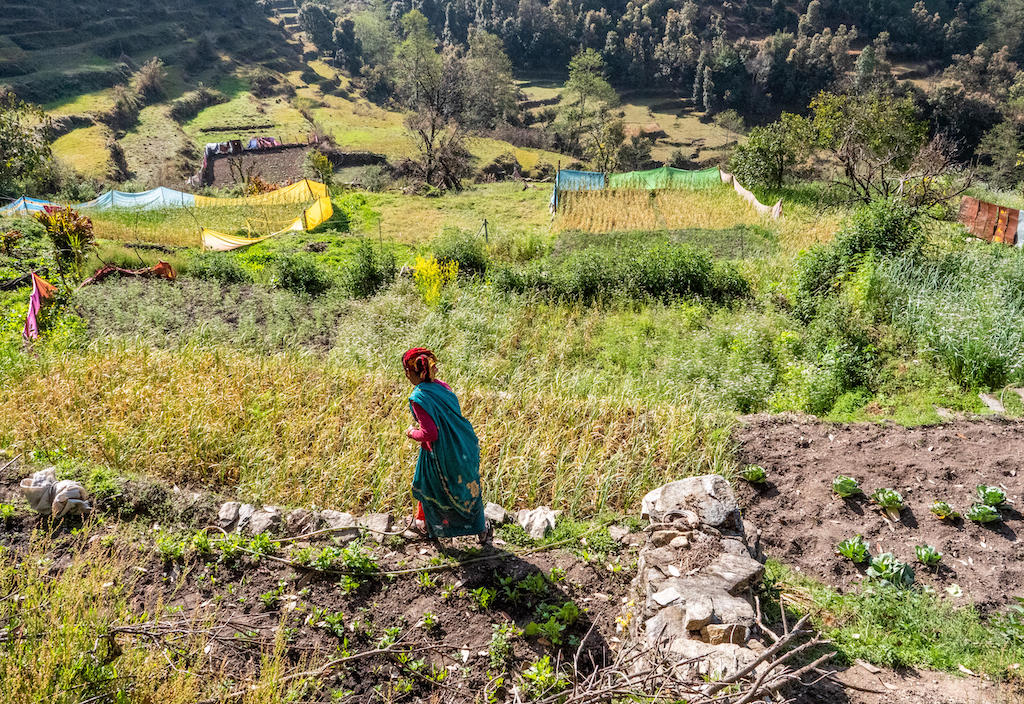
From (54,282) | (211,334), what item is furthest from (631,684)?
(54,282)

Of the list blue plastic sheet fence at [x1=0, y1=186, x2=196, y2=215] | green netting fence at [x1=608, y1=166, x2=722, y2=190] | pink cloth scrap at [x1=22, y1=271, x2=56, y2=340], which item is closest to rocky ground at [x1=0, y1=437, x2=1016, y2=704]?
pink cloth scrap at [x1=22, y1=271, x2=56, y2=340]

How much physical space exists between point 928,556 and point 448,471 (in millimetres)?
3486

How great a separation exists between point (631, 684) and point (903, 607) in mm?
2147

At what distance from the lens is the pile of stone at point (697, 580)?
9.83 ft

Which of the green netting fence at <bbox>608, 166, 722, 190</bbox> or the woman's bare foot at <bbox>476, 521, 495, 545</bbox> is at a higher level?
the green netting fence at <bbox>608, 166, 722, 190</bbox>

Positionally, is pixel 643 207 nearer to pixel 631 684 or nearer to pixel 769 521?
pixel 769 521

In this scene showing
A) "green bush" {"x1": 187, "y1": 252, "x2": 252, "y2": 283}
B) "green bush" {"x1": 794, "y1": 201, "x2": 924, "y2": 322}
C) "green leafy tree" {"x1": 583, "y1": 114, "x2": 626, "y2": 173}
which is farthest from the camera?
"green leafy tree" {"x1": 583, "y1": 114, "x2": 626, "y2": 173}

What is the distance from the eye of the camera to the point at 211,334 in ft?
26.1

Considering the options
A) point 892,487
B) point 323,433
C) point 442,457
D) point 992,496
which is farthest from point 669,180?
point 442,457

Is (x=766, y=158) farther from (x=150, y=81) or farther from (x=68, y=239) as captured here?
(x=150, y=81)

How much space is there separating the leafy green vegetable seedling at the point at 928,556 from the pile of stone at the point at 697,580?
4.08 ft

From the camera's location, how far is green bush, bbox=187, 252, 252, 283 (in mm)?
11133

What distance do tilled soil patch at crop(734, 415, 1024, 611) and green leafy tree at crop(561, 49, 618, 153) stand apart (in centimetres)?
4034

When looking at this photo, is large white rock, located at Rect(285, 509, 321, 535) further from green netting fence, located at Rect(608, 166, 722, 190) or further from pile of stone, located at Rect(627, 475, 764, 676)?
green netting fence, located at Rect(608, 166, 722, 190)
